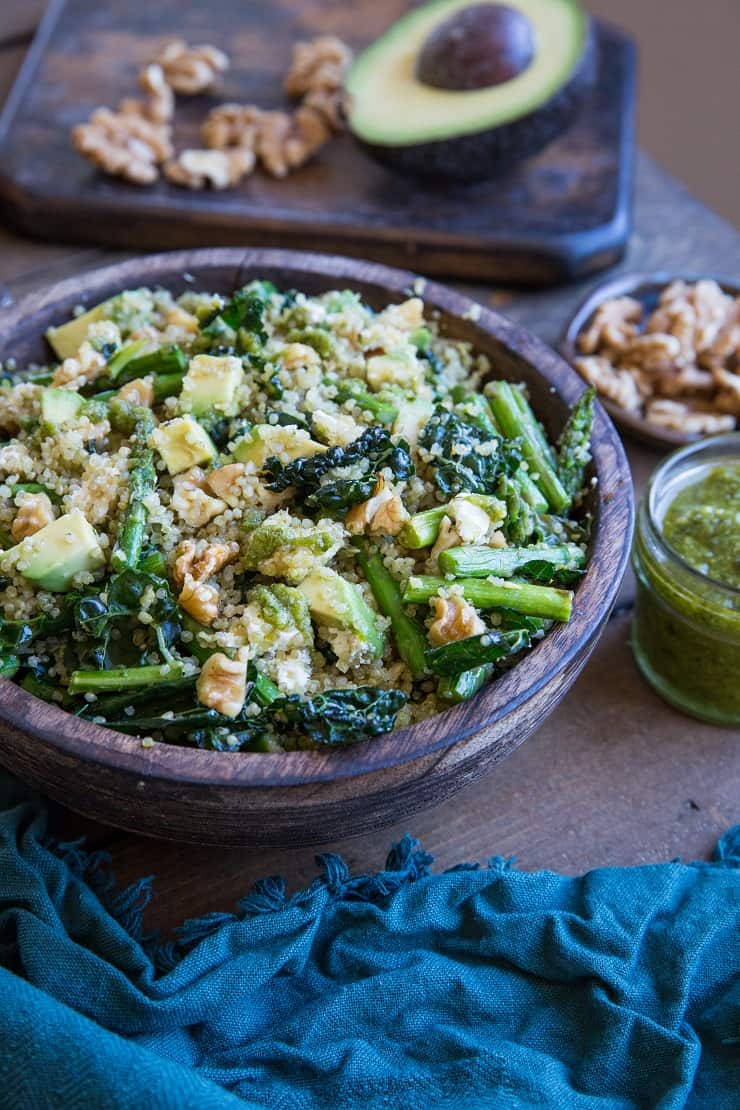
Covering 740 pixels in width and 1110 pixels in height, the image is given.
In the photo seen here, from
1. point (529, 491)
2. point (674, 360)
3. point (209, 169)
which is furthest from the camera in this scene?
point (209, 169)

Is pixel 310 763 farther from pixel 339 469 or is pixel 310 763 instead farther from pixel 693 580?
pixel 693 580

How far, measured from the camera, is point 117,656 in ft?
6.20

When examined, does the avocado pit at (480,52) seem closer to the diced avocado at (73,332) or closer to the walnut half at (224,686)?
the diced avocado at (73,332)

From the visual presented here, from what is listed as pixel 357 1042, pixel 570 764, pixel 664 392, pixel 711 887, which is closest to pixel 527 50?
pixel 664 392

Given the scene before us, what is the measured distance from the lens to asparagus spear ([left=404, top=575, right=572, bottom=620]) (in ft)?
6.17

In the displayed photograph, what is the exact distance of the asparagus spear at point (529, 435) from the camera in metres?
2.16

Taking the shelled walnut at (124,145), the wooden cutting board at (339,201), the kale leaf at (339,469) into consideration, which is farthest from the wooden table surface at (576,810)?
the shelled walnut at (124,145)

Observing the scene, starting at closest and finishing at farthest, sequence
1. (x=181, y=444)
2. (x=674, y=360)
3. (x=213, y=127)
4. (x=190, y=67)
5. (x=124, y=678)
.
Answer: (x=124, y=678) < (x=181, y=444) < (x=674, y=360) < (x=213, y=127) < (x=190, y=67)

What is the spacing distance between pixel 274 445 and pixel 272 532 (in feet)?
0.63

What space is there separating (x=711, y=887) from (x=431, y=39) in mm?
2576

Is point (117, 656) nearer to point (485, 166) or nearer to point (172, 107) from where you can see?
point (485, 166)

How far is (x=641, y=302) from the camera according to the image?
127 inches

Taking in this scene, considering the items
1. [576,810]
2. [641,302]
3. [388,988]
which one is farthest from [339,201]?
[388,988]

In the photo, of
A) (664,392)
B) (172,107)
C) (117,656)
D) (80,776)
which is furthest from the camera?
(172,107)
